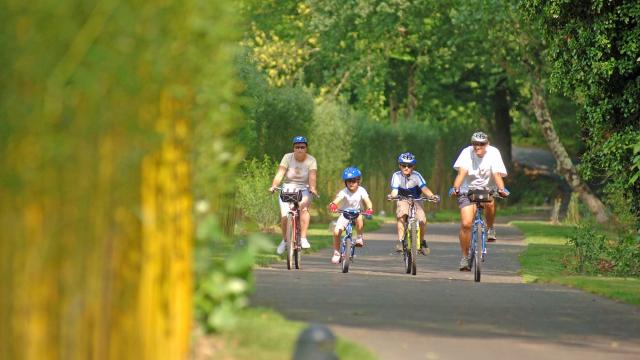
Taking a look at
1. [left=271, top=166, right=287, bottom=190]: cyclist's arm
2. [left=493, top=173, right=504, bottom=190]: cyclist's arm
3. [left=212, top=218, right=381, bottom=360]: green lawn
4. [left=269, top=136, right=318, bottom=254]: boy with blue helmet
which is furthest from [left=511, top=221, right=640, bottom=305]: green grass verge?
[left=212, top=218, right=381, bottom=360]: green lawn

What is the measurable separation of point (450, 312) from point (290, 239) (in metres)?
7.15

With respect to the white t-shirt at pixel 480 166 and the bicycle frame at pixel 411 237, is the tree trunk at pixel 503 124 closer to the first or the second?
the bicycle frame at pixel 411 237

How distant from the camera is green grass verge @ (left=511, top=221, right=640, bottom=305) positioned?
19.5 metres

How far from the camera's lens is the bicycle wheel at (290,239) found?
2248 cm

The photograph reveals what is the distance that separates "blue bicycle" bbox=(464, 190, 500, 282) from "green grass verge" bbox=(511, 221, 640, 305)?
1151 mm

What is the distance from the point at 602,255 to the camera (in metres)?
26.8

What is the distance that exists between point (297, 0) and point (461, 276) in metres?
43.3

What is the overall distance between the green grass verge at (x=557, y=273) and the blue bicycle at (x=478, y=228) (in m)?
1.15

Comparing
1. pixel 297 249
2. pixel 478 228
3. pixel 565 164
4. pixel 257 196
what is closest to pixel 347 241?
pixel 297 249

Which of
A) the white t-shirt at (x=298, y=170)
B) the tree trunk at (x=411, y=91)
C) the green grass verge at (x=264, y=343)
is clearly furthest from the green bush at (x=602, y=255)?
the tree trunk at (x=411, y=91)

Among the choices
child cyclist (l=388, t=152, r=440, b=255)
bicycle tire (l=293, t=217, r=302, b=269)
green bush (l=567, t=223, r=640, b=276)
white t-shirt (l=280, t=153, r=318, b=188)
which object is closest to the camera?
child cyclist (l=388, t=152, r=440, b=255)

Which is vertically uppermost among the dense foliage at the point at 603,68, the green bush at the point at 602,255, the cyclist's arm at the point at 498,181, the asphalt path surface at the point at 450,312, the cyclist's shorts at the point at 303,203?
the dense foliage at the point at 603,68

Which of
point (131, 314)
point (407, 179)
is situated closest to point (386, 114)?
point (407, 179)

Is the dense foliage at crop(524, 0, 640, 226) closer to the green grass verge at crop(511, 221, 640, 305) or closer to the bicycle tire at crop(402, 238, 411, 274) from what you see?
the green grass verge at crop(511, 221, 640, 305)
